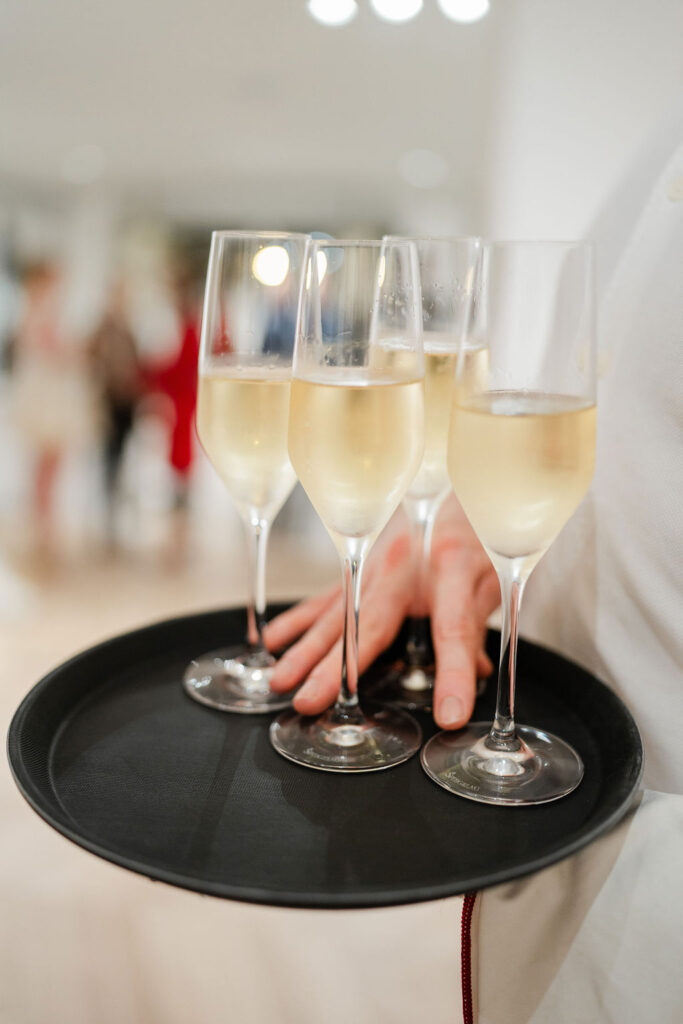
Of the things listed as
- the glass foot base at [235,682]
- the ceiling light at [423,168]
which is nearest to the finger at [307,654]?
the glass foot base at [235,682]

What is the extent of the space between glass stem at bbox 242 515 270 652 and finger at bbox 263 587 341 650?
55 millimetres

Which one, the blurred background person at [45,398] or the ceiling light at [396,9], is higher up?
the ceiling light at [396,9]

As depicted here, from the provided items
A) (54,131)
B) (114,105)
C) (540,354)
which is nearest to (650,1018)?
(540,354)

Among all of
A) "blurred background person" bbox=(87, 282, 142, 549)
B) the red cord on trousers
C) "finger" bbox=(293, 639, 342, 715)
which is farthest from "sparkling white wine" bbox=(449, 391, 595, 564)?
"blurred background person" bbox=(87, 282, 142, 549)

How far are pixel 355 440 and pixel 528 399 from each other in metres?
0.14

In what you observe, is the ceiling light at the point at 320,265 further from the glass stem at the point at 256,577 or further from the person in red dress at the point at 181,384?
the person in red dress at the point at 181,384

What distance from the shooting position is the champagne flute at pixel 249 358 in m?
0.90

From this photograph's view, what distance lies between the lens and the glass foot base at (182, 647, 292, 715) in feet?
3.08

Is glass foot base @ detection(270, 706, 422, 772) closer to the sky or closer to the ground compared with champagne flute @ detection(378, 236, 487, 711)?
closer to the ground

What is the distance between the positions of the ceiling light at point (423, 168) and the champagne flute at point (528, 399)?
8.12 m

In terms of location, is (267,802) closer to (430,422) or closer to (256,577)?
(256,577)

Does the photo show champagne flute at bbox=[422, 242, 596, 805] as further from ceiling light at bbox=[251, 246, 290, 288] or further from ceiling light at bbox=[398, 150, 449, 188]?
ceiling light at bbox=[398, 150, 449, 188]

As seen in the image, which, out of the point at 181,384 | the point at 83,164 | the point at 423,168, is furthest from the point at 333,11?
the point at 83,164

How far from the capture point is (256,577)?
1015mm
